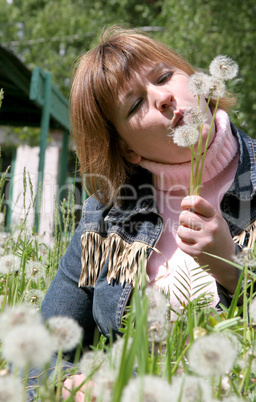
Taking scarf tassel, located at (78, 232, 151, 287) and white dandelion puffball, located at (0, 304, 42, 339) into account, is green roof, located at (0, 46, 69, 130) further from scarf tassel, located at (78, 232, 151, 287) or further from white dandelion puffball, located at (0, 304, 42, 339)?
white dandelion puffball, located at (0, 304, 42, 339)

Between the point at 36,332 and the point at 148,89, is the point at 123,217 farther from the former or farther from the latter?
the point at 36,332

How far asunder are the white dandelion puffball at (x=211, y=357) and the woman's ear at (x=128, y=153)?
124cm

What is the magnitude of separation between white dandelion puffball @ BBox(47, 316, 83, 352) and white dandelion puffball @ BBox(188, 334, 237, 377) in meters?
0.14

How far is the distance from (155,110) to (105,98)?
0.27m

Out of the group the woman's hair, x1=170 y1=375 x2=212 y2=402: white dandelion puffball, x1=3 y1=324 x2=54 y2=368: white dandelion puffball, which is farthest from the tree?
x1=3 y1=324 x2=54 y2=368: white dandelion puffball

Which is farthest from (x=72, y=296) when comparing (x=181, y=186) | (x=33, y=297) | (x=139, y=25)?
(x=139, y=25)

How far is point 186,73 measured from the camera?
1654mm

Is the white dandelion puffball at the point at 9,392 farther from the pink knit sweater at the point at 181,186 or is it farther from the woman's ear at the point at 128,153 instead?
the woman's ear at the point at 128,153

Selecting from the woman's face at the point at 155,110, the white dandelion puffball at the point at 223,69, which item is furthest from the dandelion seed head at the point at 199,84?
the woman's face at the point at 155,110

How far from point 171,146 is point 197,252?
517mm

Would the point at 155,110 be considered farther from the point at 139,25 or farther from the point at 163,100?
the point at 139,25

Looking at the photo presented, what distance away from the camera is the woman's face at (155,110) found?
1.44 metres

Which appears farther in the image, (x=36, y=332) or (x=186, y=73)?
(x=186, y=73)

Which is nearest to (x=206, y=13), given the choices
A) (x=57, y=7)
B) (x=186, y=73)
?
(x=57, y=7)
